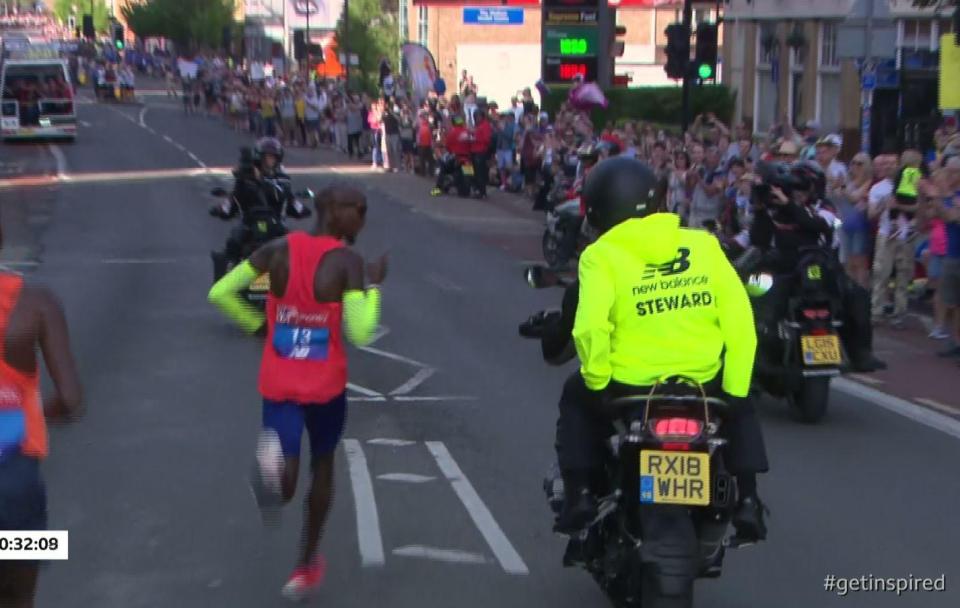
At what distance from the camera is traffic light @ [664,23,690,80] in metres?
23.1

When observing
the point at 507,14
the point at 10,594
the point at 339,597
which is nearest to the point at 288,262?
the point at 339,597

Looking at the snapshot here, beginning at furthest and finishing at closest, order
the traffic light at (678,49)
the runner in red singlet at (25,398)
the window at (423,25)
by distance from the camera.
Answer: the window at (423,25) → the traffic light at (678,49) → the runner in red singlet at (25,398)

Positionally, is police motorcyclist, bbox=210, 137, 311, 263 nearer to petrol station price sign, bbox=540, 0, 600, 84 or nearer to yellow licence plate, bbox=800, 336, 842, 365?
yellow licence plate, bbox=800, 336, 842, 365

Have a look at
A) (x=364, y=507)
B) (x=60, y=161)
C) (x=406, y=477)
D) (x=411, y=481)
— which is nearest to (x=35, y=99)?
(x=60, y=161)

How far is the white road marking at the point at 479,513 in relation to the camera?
7.09m

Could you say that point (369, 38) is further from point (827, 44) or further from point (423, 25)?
point (827, 44)

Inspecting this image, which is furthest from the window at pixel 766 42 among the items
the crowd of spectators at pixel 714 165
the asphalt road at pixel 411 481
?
the asphalt road at pixel 411 481

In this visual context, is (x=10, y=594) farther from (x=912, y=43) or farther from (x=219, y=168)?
(x=219, y=168)

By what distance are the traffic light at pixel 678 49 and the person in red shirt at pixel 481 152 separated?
6597 millimetres

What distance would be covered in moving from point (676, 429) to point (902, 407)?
6.01 metres

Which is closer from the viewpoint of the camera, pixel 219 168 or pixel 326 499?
pixel 326 499

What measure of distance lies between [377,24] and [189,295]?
181 feet

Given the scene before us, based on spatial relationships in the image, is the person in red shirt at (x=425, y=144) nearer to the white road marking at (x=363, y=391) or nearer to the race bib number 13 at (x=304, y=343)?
the white road marking at (x=363, y=391)

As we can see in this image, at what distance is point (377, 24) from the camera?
232 ft
